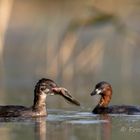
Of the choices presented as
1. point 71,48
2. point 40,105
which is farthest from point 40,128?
point 71,48

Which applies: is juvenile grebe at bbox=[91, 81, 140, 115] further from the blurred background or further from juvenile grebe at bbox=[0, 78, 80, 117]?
juvenile grebe at bbox=[0, 78, 80, 117]

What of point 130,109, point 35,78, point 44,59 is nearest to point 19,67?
point 44,59

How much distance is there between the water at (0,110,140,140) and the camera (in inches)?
706

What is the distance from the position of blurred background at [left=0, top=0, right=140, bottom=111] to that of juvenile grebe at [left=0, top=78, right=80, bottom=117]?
5.69ft

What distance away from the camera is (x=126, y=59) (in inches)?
1319

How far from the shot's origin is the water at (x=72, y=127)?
1792 centimetres

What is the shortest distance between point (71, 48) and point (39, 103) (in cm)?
832

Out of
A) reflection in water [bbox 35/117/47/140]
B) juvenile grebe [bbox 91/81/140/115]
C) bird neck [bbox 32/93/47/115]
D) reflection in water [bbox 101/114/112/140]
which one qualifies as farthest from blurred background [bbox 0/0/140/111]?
reflection in water [bbox 101/114/112/140]

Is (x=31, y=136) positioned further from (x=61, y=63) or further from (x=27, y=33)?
(x=27, y=33)

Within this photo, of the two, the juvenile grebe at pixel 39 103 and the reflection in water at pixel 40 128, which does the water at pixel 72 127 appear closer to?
the reflection in water at pixel 40 128

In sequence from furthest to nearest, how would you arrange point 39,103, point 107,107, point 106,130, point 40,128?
point 107,107
point 39,103
point 40,128
point 106,130

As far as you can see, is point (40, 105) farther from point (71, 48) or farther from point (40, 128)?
point (71, 48)

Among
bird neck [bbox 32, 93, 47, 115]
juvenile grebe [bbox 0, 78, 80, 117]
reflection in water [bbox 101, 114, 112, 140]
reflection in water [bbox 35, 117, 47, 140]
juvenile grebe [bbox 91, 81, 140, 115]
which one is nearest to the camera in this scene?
reflection in water [bbox 35, 117, 47, 140]

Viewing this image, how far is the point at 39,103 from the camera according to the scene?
2128 centimetres
